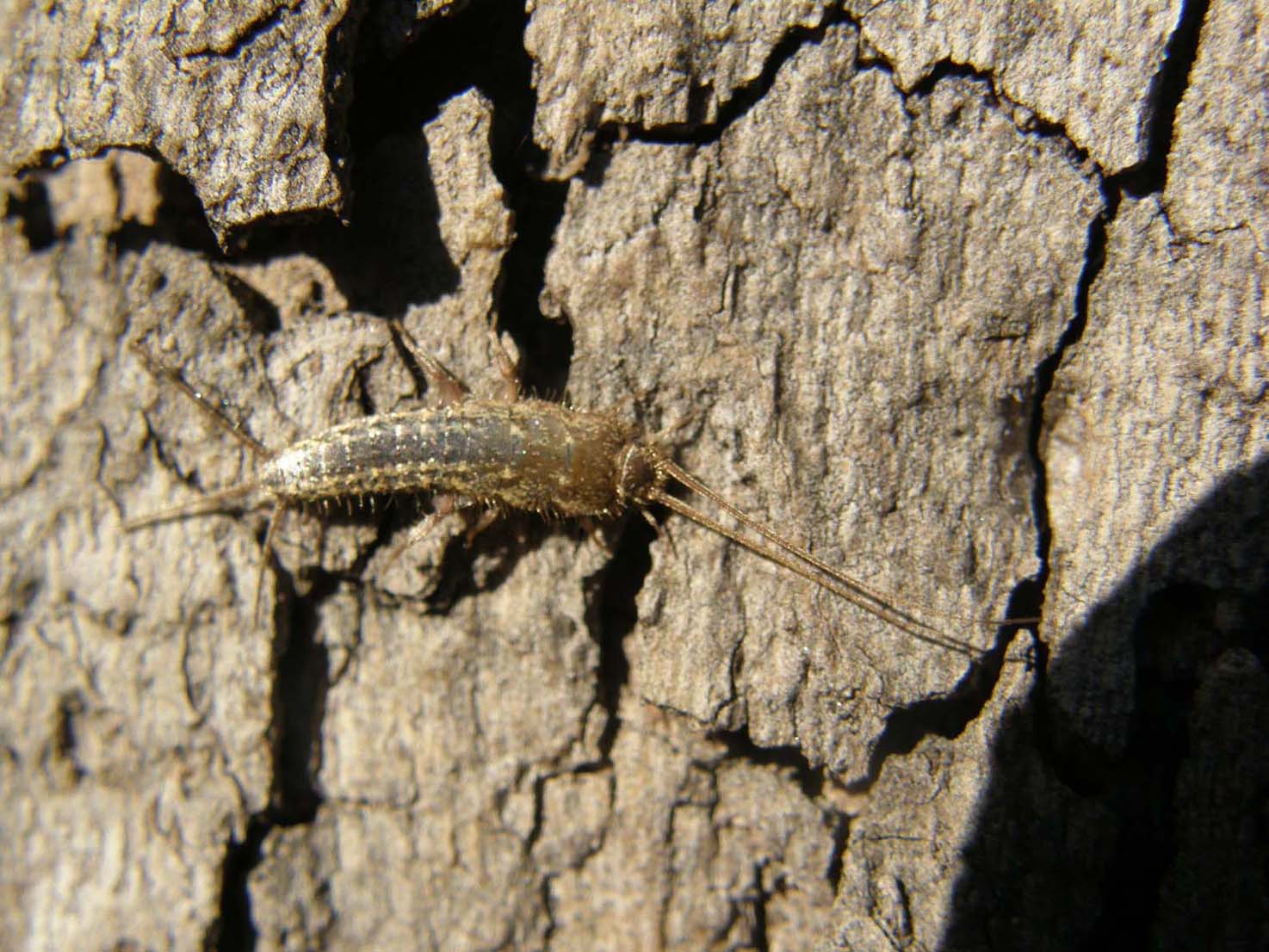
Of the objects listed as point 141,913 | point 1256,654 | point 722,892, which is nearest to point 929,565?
point 1256,654

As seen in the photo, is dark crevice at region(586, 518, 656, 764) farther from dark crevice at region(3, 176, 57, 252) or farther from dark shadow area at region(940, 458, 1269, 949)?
dark crevice at region(3, 176, 57, 252)

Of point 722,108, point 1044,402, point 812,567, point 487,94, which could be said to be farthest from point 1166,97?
point 487,94

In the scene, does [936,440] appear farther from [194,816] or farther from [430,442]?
[194,816]

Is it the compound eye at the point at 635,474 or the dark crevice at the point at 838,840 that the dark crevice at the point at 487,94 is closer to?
the compound eye at the point at 635,474

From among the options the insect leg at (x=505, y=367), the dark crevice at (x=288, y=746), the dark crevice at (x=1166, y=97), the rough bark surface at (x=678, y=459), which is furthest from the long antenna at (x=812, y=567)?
the dark crevice at (x=288, y=746)

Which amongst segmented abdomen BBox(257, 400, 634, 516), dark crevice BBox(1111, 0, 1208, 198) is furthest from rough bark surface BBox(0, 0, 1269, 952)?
segmented abdomen BBox(257, 400, 634, 516)
